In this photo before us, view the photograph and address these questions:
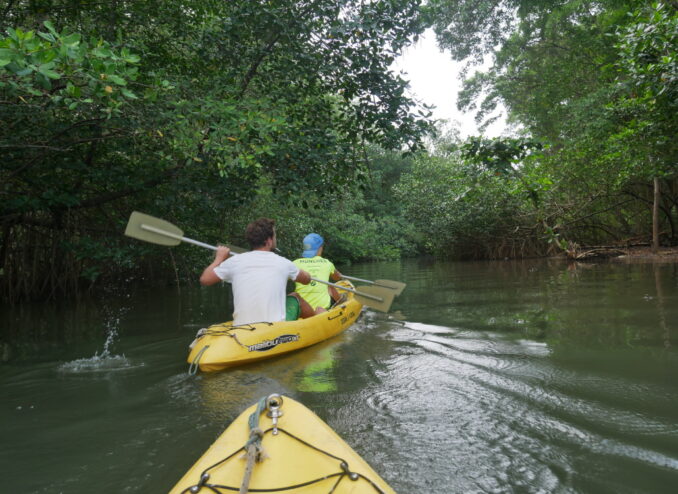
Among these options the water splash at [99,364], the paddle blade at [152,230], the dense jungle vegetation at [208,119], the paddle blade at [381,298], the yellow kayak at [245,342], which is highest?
the dense jungle vegetation at [208,119]

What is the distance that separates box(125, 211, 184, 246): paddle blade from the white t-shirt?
3.43 ft

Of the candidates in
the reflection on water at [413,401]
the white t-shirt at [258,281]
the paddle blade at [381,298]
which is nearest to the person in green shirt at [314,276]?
the reflection on water at [413,401]

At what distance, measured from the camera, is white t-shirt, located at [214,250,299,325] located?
12.8 feet

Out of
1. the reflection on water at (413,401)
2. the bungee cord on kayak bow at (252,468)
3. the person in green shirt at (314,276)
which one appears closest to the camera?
the bungee cord on kayak bow at (252,468)

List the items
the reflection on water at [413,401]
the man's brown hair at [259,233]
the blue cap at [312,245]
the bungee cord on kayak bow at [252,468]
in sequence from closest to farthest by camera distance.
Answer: the bungee cord on kayak bow at [252,468], the reflection on water at [413,401], the man's brown hair at [259,233], the blue cap at [312,245]

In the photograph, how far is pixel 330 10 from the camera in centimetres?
657

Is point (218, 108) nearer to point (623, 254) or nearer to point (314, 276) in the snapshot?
point (314, 276)

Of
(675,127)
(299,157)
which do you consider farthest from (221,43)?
(675,127)

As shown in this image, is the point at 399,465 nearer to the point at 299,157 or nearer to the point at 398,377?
the point at 398,377

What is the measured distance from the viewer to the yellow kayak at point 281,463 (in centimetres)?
150

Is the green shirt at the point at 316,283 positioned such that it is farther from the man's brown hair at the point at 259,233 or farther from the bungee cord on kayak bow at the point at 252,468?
the bungee cord on kayak bow at the point at 252,468

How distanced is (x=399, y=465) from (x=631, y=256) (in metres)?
14.7

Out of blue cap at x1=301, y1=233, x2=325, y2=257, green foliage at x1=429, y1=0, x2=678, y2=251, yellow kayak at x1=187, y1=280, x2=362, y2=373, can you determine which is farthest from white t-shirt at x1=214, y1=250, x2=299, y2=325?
green foliage at x1=429, y1=0, x2=678, y2=251

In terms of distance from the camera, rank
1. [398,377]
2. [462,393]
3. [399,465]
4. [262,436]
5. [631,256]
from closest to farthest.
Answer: [262,436] → [399,465] → [462,393] → [398,377] → [631,256]
